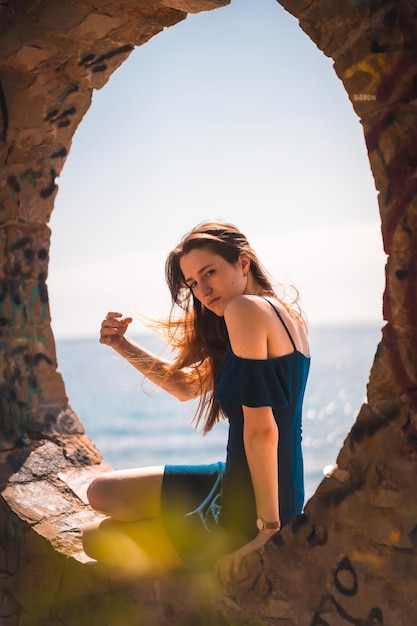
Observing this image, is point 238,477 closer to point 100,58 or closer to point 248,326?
point 248,326

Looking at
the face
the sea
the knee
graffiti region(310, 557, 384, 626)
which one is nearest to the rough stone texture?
graffiti region(310, 557, 384, 626)

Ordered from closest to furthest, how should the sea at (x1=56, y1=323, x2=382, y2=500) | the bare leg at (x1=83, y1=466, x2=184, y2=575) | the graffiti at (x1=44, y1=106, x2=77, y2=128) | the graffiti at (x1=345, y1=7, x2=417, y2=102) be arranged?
the graffiti at (x1=345, y1=7, x2=417, y2=102), the bare leg at (x1=83, y1=466, x2=184, y2=575), the graffiti at (x1=44, y1=106, x2=77, y2=128), the sea at (x1=56, y1=323, x2=382, y2=500)

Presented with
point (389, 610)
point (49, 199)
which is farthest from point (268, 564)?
point (49, 199)

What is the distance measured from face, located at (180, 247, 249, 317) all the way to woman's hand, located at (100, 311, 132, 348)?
66cm

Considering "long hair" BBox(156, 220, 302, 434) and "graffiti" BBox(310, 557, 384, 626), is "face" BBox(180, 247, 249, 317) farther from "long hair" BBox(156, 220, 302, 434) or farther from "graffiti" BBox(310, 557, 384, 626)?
"graffiti" BBox(310, 557, 384, 626)

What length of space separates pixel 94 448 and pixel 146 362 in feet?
2.46

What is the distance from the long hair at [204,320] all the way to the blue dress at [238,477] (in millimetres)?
308

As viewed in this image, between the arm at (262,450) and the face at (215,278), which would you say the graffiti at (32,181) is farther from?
the arm at (262,450)

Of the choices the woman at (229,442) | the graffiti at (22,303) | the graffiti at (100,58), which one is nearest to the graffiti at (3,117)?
the graffiti at (100,58)

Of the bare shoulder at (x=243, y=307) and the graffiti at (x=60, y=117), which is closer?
the bare shoulder at (x=243, y=307)

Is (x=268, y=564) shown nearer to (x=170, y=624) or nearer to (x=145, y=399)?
(x=170, y=624)

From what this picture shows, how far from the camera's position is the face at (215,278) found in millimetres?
2615

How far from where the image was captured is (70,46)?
325 centimetres

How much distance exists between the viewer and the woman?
236 cm
